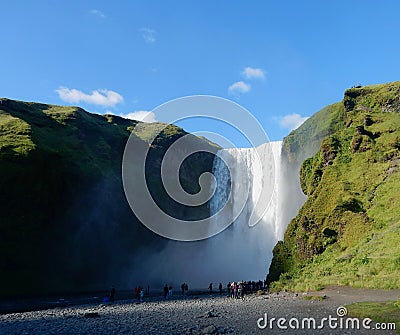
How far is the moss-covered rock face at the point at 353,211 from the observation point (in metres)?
29.8

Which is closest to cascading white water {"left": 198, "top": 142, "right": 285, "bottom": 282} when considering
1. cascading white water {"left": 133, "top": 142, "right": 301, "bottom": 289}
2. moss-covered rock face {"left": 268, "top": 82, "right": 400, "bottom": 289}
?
cascading white water {"left": 133, "top": 142, "right": 301, "bottom": 289}

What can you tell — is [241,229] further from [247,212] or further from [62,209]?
[62,209]

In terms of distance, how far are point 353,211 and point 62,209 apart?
1517 inches

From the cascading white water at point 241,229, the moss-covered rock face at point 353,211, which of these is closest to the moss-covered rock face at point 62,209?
the cascading white water at point 241,229

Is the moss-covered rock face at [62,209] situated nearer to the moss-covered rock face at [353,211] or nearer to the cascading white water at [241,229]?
the cascading white water at [241,229]

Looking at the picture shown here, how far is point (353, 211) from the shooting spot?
37781mm

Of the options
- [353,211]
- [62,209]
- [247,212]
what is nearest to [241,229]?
[247,212]

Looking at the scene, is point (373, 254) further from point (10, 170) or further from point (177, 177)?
point (177, 177)

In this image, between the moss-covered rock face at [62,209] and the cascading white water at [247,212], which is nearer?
the moss-covered rock face at [62,209]

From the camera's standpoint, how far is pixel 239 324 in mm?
17078

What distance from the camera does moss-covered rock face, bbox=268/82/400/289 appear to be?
29816 mm

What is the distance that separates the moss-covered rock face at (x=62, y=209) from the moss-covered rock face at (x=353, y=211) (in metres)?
27.6

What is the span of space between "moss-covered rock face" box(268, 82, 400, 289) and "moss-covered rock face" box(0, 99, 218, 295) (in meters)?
27.6

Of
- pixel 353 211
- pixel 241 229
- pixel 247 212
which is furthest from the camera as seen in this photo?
pixel 247 212
